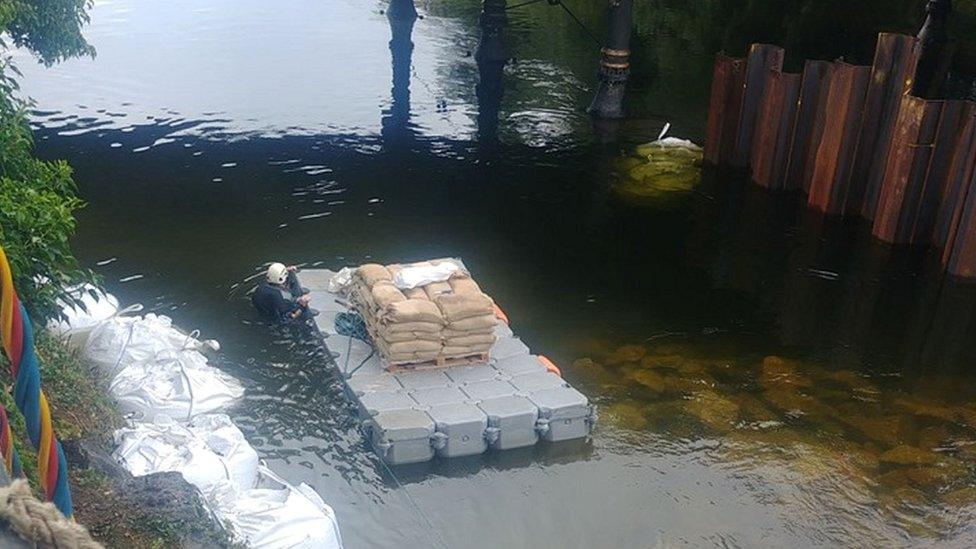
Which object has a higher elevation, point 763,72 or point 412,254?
point 763,72

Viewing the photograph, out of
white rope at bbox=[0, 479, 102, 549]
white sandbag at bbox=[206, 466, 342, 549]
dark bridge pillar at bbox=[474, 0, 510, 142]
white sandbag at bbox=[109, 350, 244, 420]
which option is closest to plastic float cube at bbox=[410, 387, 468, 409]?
white sandbag at bbox=[206, 466, 342, 549]

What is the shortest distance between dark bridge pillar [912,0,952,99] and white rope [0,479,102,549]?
28.4 meters

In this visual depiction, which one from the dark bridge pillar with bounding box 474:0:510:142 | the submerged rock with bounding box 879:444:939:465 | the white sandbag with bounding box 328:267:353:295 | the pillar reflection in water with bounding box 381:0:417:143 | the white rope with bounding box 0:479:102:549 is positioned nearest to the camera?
the white rope with bounding box 0:479:102:549

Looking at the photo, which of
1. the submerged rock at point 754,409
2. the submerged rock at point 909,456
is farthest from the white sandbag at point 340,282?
the submerged rock at point 909,456

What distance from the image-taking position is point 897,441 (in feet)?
42.5

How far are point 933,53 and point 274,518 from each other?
2746 centimetres

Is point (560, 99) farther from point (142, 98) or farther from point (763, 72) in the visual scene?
point (142, 98)

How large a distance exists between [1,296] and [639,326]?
13678 millimetres

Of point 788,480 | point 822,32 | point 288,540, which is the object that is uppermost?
point 822,32

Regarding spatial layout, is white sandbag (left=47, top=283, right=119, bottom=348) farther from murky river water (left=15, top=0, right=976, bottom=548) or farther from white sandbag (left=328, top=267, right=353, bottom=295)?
white sandbag (left=328, top=267, right=353, bottom=295)

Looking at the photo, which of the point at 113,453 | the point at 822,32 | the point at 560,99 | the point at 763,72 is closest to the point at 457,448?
the point at 113,453

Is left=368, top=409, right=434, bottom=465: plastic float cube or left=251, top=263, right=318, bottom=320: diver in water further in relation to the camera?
left=251, top=263, right=318, bottom=320: diver in water

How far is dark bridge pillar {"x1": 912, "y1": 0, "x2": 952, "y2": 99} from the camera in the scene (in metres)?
27.7

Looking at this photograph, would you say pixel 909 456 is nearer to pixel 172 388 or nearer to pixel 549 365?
pixel 549 365
